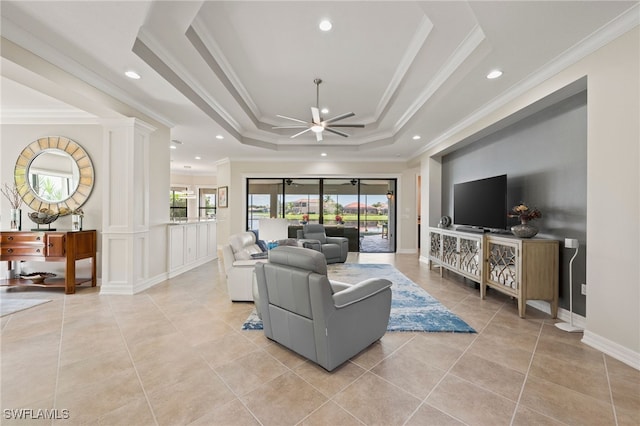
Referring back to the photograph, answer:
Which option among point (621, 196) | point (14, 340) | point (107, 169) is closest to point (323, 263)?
point (621, 196)

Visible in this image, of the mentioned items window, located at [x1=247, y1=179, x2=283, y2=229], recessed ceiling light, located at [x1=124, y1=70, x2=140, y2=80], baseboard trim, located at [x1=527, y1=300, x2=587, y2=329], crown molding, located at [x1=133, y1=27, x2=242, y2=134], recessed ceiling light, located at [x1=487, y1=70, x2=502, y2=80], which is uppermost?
crown molding, located at [x1=133, y1=27, x2=242, y2=134]

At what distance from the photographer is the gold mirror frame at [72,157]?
4.23 metres

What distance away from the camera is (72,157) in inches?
167

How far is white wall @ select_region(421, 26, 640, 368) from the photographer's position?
2.12 m

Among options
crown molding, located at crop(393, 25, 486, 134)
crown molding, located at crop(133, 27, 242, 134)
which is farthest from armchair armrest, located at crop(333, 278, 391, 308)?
crown molding, located at crop(133, 27, 242, 134)

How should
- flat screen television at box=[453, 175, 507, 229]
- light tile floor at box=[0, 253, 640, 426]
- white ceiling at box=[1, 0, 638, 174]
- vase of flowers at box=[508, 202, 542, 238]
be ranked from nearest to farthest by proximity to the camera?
light tile floor at box=[0, 253, 640, 426], white ceiling at box=[1, 0, 638, 174], vase of flowers at box=[508, 202, 542, 238], flat screen television at box=[453, 175, 507, 229]

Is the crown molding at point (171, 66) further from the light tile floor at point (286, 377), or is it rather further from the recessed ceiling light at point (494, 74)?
the recessed ceiling light at point (494, 74)

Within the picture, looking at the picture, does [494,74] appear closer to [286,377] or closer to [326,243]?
[286,377]

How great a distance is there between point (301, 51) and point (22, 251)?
4846 mm

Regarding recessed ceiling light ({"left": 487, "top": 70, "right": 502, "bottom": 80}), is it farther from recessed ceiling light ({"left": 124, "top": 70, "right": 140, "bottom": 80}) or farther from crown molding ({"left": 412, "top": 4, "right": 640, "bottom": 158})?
recessed ceiling light ({"left": 124, "top": 70, "right": 140, "bottom": 80})

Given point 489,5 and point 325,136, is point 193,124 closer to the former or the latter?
point 325,136

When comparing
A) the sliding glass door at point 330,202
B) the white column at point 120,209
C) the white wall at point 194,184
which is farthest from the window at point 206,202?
the white column at point 120,209

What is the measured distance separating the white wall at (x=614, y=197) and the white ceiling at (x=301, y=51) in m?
0.25

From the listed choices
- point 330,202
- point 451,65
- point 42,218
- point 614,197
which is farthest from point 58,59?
point 330,202
